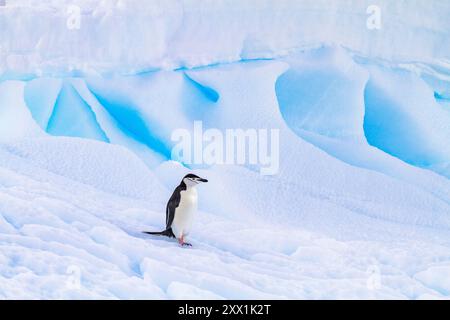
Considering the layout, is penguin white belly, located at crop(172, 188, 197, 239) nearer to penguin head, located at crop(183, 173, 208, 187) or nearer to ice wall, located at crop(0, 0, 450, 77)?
penguin head, located at crop(183, 173, 208, 187)

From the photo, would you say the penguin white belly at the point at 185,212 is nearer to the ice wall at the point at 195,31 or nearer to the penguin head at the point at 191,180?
the penguin head at the point at 191,180

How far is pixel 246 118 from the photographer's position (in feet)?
5.87

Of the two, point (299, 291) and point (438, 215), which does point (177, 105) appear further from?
point (438, 215)

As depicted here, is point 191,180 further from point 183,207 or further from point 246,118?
point 246,118

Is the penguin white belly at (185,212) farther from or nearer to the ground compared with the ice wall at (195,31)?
nearer to the ground

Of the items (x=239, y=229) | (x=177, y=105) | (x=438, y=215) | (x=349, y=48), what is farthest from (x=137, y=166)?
(x=438, y=215)

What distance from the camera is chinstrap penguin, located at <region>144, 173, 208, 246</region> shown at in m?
1.63

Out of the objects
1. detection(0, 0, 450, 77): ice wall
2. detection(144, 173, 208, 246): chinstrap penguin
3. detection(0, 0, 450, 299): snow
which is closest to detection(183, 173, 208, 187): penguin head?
Result: detection(144, 173, 208, 246): chinstrap penguin

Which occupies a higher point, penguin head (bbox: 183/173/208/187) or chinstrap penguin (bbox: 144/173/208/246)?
penguin head (bbox: 183/173/208/187)

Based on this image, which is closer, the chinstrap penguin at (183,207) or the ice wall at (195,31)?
the chinstrap penguin at (183,207)

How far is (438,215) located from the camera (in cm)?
178

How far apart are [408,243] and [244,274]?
42 cm

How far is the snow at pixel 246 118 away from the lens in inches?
68.1

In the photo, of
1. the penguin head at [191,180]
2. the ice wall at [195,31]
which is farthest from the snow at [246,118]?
the penguin head at [191,180]
